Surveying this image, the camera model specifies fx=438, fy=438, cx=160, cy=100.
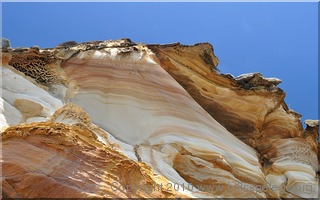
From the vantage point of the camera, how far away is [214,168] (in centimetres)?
757

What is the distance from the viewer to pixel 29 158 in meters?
5.02

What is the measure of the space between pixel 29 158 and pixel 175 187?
6.30 ft

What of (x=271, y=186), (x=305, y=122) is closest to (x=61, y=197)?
(x=271, y=186)

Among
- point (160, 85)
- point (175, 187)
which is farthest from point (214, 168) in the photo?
point (160, 85)

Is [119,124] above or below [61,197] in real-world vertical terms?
above

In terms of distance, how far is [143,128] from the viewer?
27.0ft

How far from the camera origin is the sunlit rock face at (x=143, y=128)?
502 centimetres

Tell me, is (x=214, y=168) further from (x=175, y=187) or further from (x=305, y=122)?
(x=305, y=122)

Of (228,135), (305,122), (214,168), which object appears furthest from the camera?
(305,122)

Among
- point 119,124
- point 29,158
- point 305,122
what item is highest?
point 305,122

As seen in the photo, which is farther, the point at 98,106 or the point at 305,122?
the point at 305,122

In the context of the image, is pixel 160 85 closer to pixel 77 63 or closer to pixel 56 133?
pixel 77 63

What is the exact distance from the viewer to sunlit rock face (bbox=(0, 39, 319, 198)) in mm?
5023

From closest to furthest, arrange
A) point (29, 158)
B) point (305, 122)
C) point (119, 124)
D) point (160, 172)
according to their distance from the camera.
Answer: point (29, 158) → point (160, 172) → point (119, 124) → point (305, 122)
